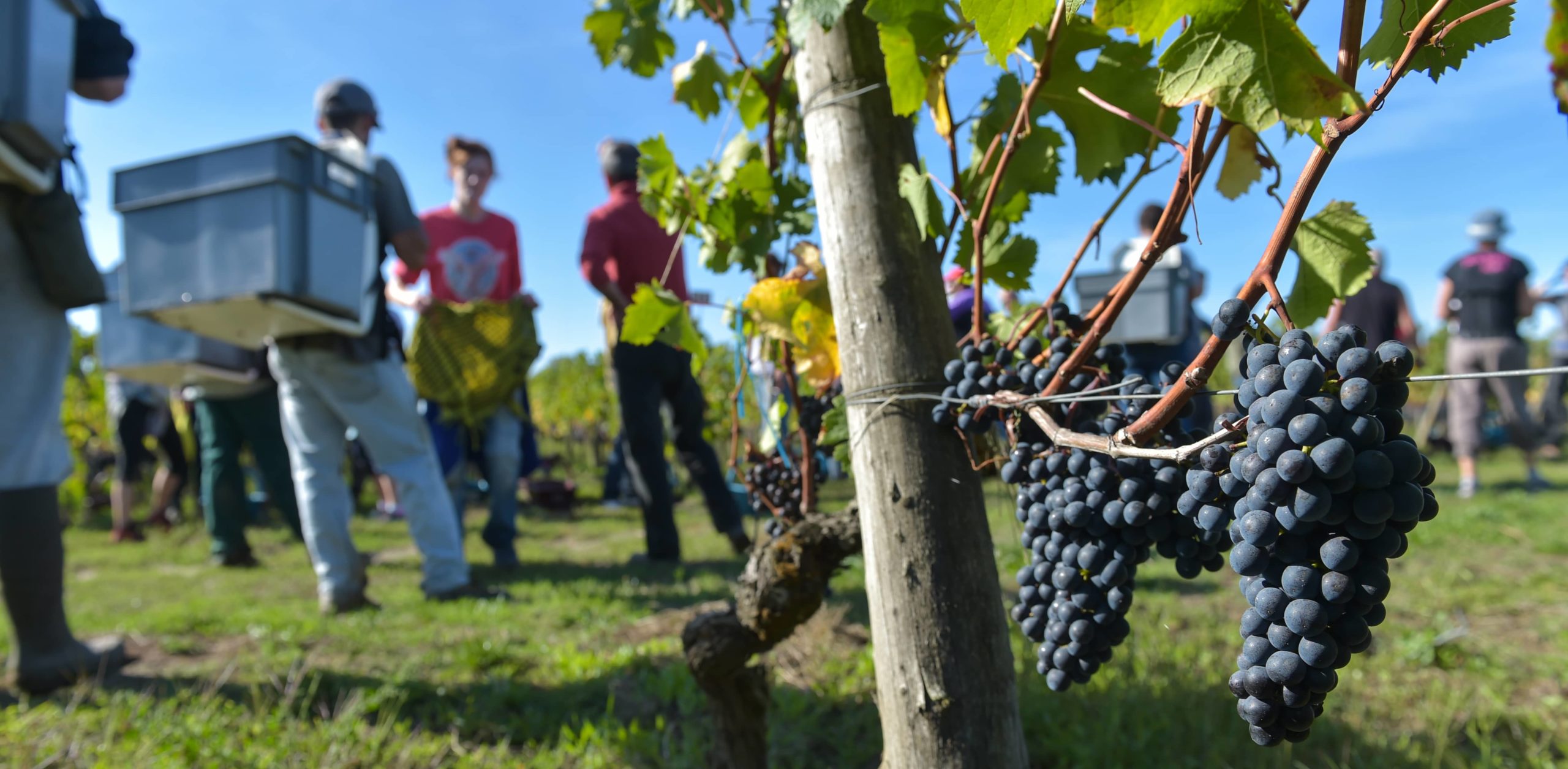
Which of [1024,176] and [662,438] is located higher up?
[1024,176]

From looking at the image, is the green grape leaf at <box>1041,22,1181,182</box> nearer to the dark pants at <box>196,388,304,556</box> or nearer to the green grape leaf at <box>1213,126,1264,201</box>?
the green grape leaf at <box>1213,126,1264,201</box>

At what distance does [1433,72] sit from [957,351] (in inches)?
26.1

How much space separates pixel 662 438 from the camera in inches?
169

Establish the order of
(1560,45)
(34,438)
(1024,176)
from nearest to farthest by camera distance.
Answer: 1. (1560,45)
2. (1024,176)
3. (34,438)

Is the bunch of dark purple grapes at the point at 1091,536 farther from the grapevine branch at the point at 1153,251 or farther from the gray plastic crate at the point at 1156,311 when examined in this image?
the gray plastic crate at the point at 1156,311

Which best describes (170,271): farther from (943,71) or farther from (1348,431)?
(1348,431)

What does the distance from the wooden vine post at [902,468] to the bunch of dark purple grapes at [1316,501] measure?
0.46m

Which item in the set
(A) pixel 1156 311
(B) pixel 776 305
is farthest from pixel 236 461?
(A) pixel 1156 311

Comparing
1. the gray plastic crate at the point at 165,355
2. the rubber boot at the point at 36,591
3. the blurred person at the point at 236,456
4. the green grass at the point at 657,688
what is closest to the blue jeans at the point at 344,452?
the green grass at the point at 657,688

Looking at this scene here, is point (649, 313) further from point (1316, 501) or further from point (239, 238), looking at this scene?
point (239, 238)

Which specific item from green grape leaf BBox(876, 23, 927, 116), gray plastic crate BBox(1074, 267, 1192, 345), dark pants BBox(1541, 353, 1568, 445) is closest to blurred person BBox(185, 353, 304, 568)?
gray plastic crate BBox(1074, 267, 1192, 345)

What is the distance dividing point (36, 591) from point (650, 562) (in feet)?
8.37

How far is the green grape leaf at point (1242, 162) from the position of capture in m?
1.16

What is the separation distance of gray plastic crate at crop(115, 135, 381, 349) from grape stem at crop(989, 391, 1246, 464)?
9.67 ft
